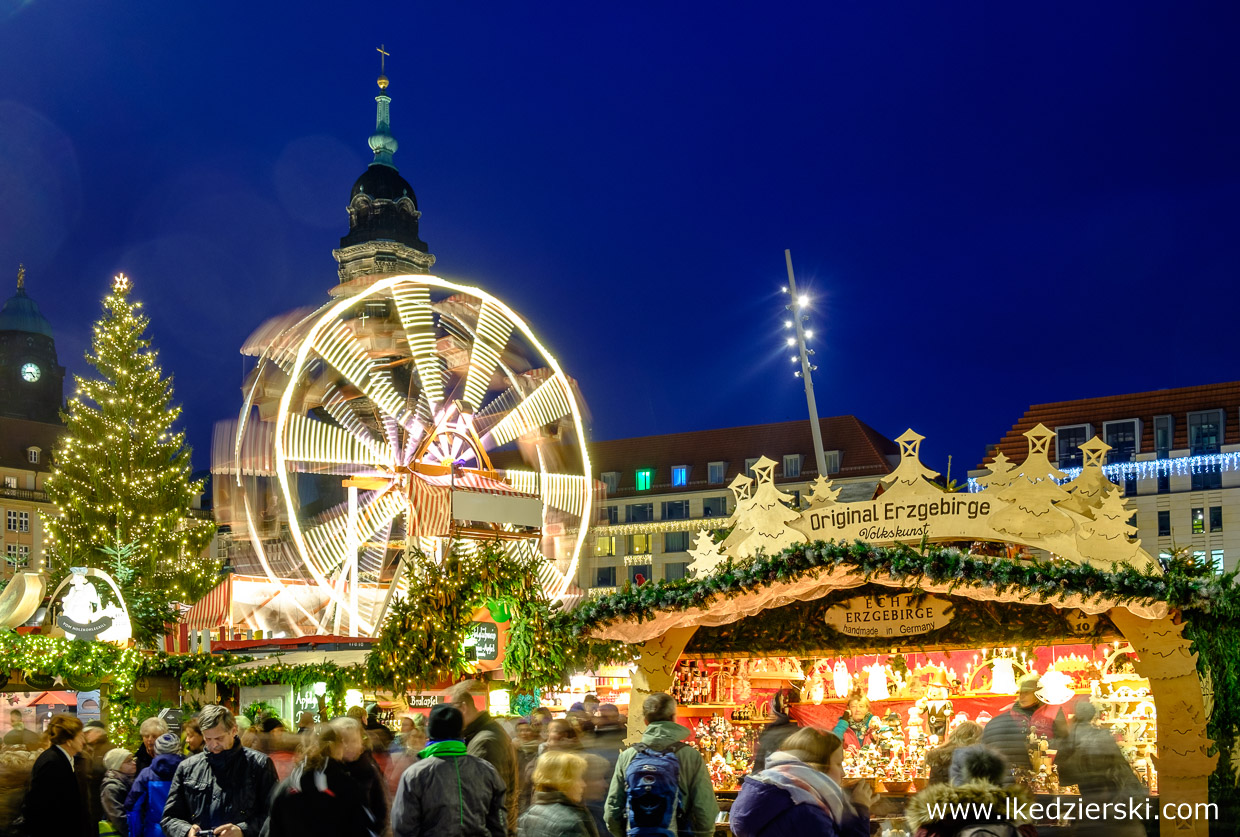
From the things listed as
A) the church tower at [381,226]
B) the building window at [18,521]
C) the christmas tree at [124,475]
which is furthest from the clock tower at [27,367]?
the christmas tree at [124,475]

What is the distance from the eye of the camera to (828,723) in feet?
46.9

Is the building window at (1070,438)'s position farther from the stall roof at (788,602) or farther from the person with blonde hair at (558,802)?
Answer: the person with blonde hair at (558,802)

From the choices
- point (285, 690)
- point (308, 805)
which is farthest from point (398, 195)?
point (308, 805)

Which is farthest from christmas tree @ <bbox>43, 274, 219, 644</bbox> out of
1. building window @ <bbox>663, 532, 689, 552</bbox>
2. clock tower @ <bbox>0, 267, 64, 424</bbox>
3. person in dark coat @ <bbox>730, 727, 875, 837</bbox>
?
clock tower @ <bbox>0, 267, 64, 424</bbox>

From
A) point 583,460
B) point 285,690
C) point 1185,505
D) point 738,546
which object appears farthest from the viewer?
point 1185,505

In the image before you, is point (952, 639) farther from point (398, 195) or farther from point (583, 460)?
→ point (398, 195)

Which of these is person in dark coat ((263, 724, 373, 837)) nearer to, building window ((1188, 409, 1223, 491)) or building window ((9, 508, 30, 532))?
building window ((1188, 409, 1223, 491))

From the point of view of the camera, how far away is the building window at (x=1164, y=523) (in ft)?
172

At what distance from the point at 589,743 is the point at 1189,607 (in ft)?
15.9

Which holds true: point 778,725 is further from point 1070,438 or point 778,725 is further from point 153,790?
point 1070,438

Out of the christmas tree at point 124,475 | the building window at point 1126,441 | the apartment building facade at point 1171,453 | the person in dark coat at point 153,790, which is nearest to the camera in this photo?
the person in dark coat at point 153,790

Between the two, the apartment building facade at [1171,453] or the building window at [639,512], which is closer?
the apartment building facade at [1171,453]

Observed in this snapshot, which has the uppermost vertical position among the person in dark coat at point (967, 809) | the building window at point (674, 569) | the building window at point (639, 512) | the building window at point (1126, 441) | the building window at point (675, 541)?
the building window at point (1126, 441)

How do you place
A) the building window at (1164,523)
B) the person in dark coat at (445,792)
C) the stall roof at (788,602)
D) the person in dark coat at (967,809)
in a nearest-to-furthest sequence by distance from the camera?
the person in dark coat at (967,809)
the person in dark coat at (445,792)
the stall roof at (788,602)
the building window at (1164,523)
